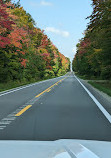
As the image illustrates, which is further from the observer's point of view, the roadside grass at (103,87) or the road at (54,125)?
the roadside grass at (103,87)

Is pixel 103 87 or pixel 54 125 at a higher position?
pixel 103 87

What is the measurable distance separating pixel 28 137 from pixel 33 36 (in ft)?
161

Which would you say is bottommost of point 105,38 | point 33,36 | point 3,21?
point 105,38

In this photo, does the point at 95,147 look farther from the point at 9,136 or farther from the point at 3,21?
the point at 3,21

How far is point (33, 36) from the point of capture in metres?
52.0

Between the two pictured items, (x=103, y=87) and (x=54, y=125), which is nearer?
(x=54, y=125)

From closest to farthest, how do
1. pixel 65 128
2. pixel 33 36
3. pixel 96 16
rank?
pixel 65 128
pixel 96 16
pixel 33 36

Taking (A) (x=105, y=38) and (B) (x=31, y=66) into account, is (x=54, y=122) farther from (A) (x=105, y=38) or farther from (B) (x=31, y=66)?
(B) (x=31, y=66)

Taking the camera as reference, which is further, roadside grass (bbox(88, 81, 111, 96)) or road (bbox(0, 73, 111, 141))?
roadside grass (bbox(88, 81, 111, 96))

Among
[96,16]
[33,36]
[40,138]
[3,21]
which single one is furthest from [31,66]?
[40,138]

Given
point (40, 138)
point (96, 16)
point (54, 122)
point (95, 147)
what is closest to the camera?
point (95, 147)

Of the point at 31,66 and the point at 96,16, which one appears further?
the point at 31,66

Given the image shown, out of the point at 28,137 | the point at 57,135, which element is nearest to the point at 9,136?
the point at 28,137

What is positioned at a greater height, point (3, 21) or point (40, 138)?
point (3, 21)
